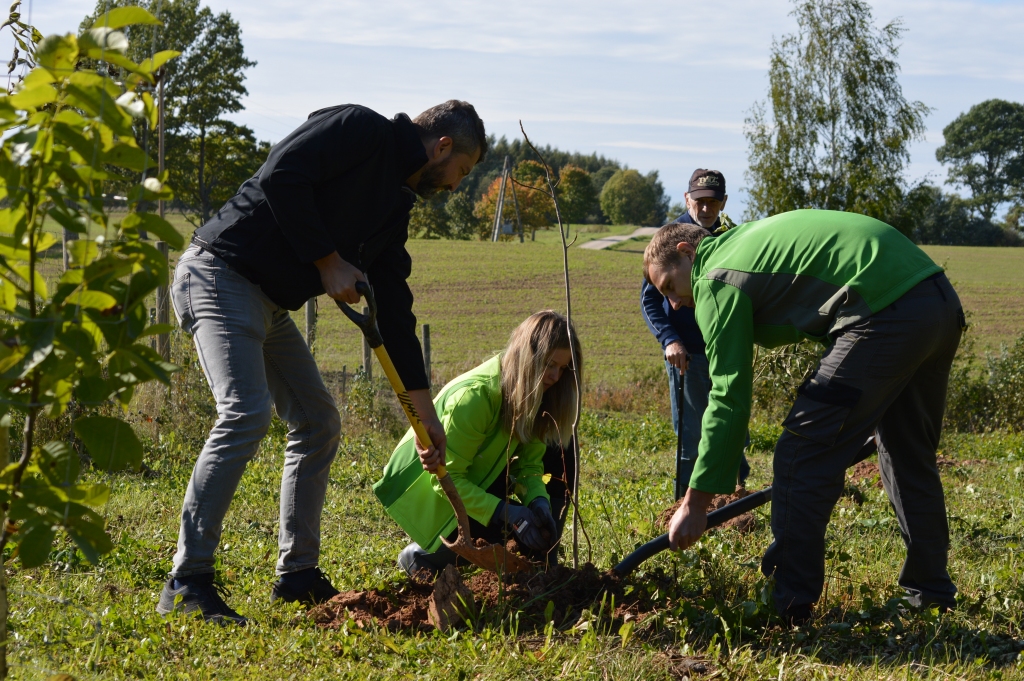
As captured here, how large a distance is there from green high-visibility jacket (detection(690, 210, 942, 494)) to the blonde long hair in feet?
2.33

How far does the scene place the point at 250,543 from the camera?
13.6ft

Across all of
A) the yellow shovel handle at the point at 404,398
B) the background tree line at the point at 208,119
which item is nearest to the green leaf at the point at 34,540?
the yellow shovel handle at the point at 404,398

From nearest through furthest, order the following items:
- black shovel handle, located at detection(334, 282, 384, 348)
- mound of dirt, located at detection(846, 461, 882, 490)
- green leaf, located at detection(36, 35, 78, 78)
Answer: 1. green leaf, located at detection(36, 35, 78, 78)
2. black shovel handle, located at detection(334, 282, 384, 348)
3. mound of dirt, located at detection(846, 461, 882, 490)

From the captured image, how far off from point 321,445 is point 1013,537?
3.30 metres

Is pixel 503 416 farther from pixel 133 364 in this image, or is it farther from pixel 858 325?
pixel 133 364

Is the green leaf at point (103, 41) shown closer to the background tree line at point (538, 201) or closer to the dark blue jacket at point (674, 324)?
the dark blue jacket at point (674, 324)

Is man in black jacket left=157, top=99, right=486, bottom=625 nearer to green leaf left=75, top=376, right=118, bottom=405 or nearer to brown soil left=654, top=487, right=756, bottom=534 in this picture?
green leaf left=75, top=376, right=118, bottom=405

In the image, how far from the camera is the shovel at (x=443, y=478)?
3010 mm

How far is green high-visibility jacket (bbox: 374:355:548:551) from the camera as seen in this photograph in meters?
3.57

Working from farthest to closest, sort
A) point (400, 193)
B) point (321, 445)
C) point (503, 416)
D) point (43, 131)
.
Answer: point (503, 416)
point (321, 445)
point (400, 193)
point (43, 131)

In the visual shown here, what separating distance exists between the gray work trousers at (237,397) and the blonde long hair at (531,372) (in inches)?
31.0

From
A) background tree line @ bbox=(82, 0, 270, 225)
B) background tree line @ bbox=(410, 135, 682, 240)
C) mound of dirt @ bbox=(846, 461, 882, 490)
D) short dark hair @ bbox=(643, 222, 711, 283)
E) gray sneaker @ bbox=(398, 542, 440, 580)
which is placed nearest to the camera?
short dark hair @ bbox=(643, 222, 711, 283)

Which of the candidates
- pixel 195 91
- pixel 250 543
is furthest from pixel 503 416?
pixel 195 91

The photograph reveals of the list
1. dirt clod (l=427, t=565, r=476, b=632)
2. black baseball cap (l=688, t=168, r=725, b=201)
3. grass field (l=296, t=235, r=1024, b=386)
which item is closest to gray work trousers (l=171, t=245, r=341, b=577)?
dirt clod (l=427, t=565, r=476, b=632)
